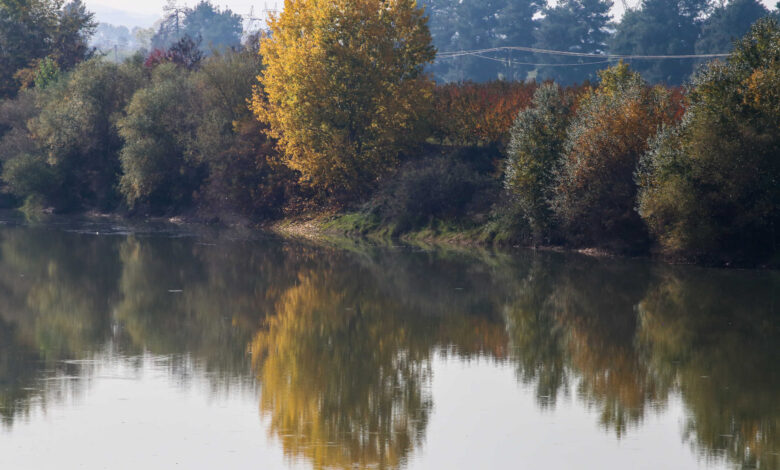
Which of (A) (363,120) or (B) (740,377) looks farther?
(A) (363,120)

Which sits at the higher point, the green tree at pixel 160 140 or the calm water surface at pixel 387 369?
the green tree at pixel 160 140

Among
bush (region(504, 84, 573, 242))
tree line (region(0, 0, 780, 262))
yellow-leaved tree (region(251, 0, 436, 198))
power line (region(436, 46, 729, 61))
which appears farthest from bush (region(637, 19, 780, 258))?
power line (region(436, 46, 729, 61))

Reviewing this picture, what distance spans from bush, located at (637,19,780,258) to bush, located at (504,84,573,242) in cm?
578

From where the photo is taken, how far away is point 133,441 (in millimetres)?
10938

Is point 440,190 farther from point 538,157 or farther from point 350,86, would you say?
point 350,86

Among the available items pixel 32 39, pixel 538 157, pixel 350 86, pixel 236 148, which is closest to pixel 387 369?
pixel 538 157

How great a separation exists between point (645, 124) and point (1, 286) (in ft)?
66.0

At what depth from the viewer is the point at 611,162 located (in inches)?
1242

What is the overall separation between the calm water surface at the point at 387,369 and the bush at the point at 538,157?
24.5 feet

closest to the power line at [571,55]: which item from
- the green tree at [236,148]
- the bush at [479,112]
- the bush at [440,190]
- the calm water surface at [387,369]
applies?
the bush at [479,112]

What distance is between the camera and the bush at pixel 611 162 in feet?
103

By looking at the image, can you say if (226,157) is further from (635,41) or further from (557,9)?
(557,9)

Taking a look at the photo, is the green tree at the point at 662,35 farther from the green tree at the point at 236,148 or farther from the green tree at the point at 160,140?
the green tree at the point at 160,140

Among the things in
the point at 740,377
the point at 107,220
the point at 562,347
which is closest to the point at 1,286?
the point at 562,347
